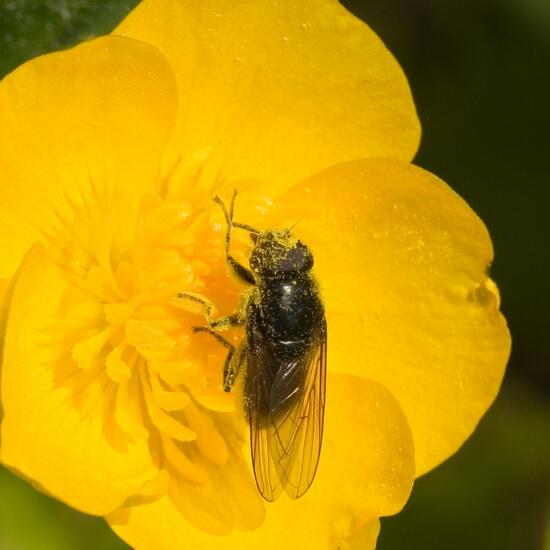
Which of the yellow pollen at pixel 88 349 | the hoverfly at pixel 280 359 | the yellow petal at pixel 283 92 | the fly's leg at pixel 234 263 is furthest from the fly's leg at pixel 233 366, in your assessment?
the yellow petal at pixel 283 92

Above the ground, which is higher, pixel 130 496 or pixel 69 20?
pixel 69 20

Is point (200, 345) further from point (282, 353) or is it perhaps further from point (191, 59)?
point (191, 59)

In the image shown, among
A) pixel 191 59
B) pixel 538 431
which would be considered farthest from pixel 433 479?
pixel 191 59

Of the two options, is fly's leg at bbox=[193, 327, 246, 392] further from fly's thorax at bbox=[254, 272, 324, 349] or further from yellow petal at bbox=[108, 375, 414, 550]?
yellow petal at bbox=[108, 375, 414, 550]

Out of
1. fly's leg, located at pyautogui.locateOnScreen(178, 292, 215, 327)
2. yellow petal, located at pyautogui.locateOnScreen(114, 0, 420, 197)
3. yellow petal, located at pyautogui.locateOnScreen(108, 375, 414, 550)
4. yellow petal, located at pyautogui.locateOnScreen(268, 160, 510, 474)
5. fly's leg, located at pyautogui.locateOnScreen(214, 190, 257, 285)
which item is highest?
yellow petal, located at pyautogui.locateOnScreen(114, 0, 420, 197)

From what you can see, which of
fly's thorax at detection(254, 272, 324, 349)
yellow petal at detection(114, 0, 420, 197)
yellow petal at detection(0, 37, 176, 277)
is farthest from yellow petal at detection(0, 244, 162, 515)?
yellow petal at detection(114, 0, 420, 197)

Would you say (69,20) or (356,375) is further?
(69,20)

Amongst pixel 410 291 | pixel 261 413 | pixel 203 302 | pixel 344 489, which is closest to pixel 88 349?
pixel 203 302
